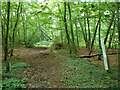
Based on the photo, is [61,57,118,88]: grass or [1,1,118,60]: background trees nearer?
[61,57,118,88]: grass

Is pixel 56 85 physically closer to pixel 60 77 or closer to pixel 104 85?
pixel 60 77

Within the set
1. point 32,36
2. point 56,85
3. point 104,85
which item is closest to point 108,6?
point 104,85

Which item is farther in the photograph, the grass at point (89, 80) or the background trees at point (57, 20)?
the background trees at point (57, 20)

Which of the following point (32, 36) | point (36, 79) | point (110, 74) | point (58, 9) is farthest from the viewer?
point (32, 36)

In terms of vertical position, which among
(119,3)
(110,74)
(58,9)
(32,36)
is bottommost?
(110,74)

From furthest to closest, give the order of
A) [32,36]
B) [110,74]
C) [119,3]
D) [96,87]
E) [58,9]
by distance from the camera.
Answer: [32,36]
[58,9]
[110,74]
[96,87]
[119,3]

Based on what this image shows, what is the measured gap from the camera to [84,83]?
3.61 metres

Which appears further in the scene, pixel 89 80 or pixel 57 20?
pixel 57 20

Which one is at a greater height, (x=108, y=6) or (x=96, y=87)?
(x=108, y=6)

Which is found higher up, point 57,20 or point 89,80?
point 57,20

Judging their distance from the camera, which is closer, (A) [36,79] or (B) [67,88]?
(B) [67,88]

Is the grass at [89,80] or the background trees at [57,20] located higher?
the background trees at [57,20]

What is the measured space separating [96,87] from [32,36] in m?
7.61

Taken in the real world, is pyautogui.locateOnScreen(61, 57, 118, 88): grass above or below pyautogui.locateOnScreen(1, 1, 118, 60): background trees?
below
